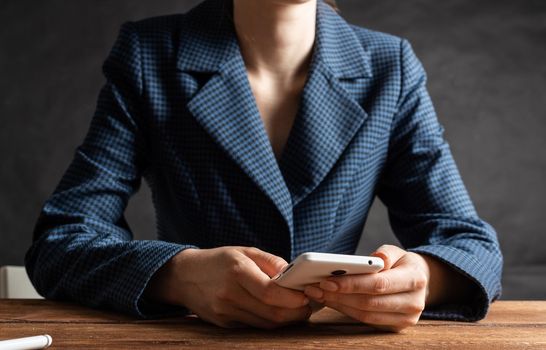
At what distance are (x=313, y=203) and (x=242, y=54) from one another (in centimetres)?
30

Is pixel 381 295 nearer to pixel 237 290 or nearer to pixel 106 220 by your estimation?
pixel 237 290

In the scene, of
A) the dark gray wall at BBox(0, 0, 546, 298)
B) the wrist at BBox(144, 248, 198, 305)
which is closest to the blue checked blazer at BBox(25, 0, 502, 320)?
the wrist at BBox(144, 248, 198, 305)

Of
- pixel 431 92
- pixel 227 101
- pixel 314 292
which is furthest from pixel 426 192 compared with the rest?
pixel 431 92

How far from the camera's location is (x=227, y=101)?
1401 mm

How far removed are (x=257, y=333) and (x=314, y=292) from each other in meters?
0.09

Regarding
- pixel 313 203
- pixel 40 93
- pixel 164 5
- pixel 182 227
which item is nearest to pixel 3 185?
pixel 40 93

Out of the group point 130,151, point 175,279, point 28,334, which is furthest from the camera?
point 130,151

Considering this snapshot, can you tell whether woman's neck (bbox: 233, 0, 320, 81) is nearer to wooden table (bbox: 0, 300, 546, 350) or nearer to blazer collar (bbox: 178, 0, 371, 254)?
blazer collar (bbox: 178, 0, 371, 254)

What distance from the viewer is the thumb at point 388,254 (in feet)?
3.39

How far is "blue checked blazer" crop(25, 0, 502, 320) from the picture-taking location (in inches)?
52.6

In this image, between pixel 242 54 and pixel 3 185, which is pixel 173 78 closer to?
pixel 242 54

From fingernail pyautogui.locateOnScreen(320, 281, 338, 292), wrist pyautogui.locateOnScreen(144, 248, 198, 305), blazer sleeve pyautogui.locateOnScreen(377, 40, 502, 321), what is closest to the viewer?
fingernail pyautogui.locateOnScreen(320, 281, 338, 292)

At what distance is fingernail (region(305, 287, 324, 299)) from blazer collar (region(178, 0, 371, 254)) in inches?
14.4

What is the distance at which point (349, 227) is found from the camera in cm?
147
